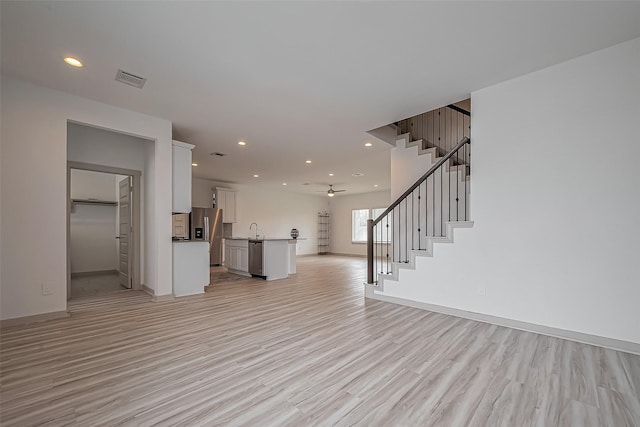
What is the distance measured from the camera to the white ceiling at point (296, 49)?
7.58 ft

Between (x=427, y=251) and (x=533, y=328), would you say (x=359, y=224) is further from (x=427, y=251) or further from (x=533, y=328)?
(x=533, y=328)

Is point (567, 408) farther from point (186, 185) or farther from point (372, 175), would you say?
point (372, 175)

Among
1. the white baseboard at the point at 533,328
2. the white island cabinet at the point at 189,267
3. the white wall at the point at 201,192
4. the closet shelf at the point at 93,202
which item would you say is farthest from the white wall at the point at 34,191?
the white wall at the point at 201,192

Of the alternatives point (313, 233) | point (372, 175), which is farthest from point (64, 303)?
point (313, 233)

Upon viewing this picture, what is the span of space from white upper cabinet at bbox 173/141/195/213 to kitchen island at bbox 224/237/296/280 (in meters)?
2.08

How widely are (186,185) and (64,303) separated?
7.75 feet

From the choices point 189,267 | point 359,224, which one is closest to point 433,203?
point 189,267

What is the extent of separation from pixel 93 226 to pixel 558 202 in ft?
32.2

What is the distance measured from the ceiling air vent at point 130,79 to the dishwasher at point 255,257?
13.2 feet

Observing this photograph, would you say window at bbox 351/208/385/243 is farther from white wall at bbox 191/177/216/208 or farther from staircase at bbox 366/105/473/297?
staircase at bbox 366/105/473/297

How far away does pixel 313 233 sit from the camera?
13.3m

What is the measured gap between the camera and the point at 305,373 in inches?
89.2

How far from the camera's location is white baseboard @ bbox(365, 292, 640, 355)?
271cm

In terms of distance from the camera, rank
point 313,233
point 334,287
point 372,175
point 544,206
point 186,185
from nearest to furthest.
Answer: point 544,206 < point 186,185 < point 334,287 < point 372,175 < point 313,233
